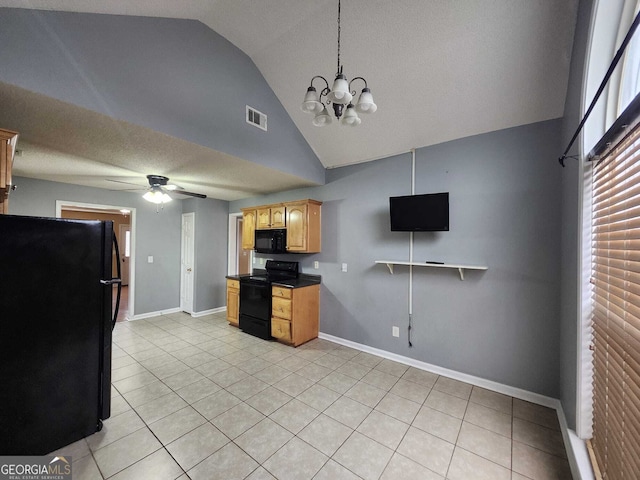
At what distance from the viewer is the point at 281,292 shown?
12.0ft

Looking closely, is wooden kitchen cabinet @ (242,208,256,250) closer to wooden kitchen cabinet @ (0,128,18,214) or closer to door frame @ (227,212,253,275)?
door frame @ (227,212,253,275)

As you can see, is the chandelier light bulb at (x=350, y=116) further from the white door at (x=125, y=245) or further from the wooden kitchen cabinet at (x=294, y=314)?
the white door at (x=125, y=245)

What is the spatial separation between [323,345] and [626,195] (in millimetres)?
3404

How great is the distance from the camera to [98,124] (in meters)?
1.98

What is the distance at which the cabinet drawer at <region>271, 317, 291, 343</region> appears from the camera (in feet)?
11.7

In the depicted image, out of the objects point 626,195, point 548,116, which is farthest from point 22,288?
point 548,116

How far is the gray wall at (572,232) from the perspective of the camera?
1631 millimetres

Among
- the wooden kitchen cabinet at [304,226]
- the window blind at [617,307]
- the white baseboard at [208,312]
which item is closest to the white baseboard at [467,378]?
the window blind at [617,307]

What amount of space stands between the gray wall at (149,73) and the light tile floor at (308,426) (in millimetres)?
2493

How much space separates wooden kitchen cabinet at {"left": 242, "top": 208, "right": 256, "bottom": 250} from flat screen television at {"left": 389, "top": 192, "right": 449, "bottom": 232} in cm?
265

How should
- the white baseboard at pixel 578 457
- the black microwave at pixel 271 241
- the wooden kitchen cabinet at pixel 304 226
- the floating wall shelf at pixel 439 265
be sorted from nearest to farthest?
the white baseboard at pixel 578 457
the floating wall shelf at pixel 439 265
the wooden kitchen cabinet at pixel 304 226
the black microwave at pixel 271 241

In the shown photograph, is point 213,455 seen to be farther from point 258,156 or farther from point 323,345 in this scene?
point 258,156

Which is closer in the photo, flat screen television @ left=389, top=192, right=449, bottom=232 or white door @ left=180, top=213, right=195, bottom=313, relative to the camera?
flat screen television @ left=389, top=192, right=449, bottom=232

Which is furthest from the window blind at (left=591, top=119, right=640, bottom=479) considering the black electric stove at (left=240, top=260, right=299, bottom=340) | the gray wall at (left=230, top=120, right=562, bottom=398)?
the black electric stove at (left=240, top=260, right=299, bottom=340)
